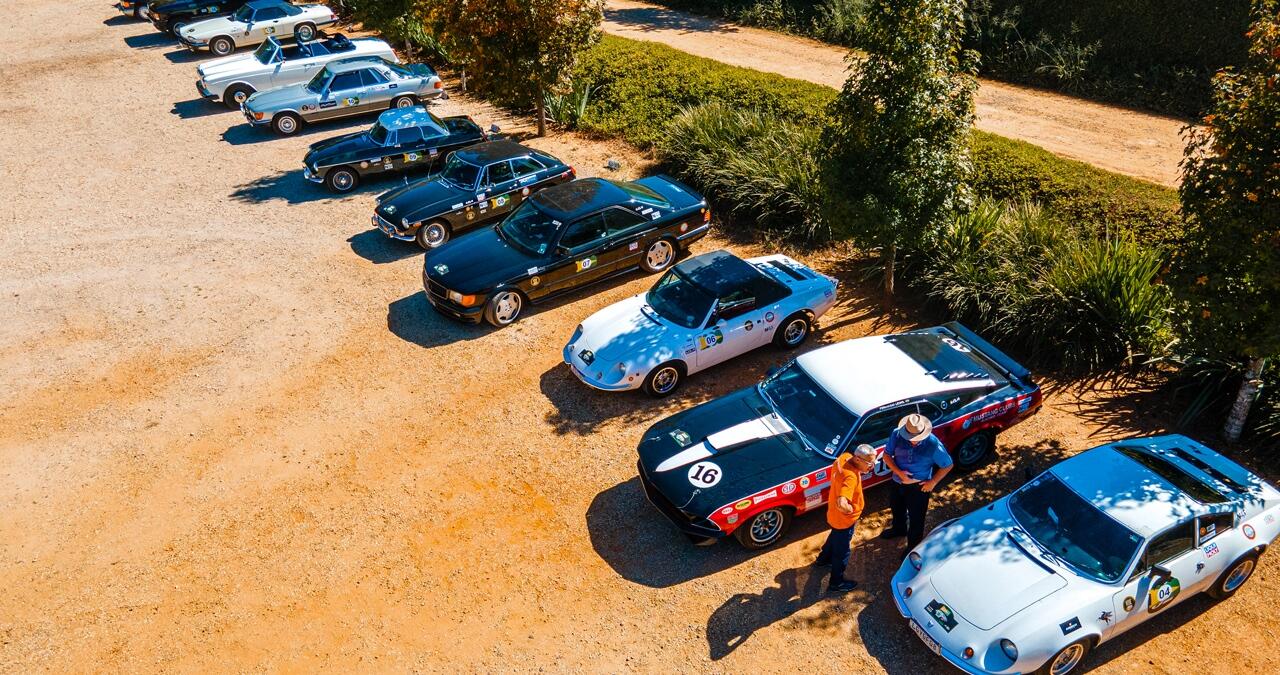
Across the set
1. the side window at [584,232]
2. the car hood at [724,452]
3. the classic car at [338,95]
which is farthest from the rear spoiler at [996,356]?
the classic car at [338,95]

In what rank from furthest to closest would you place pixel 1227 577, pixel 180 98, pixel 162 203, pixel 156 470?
pixel 180 98 → pixel 162 203 → pixel 156 470 → pixel 1227 577

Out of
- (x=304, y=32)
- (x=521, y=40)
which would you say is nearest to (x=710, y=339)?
(x=521, y=40)

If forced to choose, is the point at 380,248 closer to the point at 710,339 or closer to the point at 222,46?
the point at 710,339

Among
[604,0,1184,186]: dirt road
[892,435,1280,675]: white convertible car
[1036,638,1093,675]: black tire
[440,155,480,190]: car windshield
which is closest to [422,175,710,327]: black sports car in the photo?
[440,155,480,190]: car windshield

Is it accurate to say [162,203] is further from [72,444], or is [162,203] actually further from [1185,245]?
[1185,245]

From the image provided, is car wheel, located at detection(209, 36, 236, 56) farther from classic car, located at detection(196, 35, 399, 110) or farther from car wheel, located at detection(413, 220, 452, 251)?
car wheel, located at detection(413, 220, 452, 251)

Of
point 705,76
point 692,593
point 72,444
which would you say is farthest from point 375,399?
point 705,76

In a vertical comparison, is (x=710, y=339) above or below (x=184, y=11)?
above
